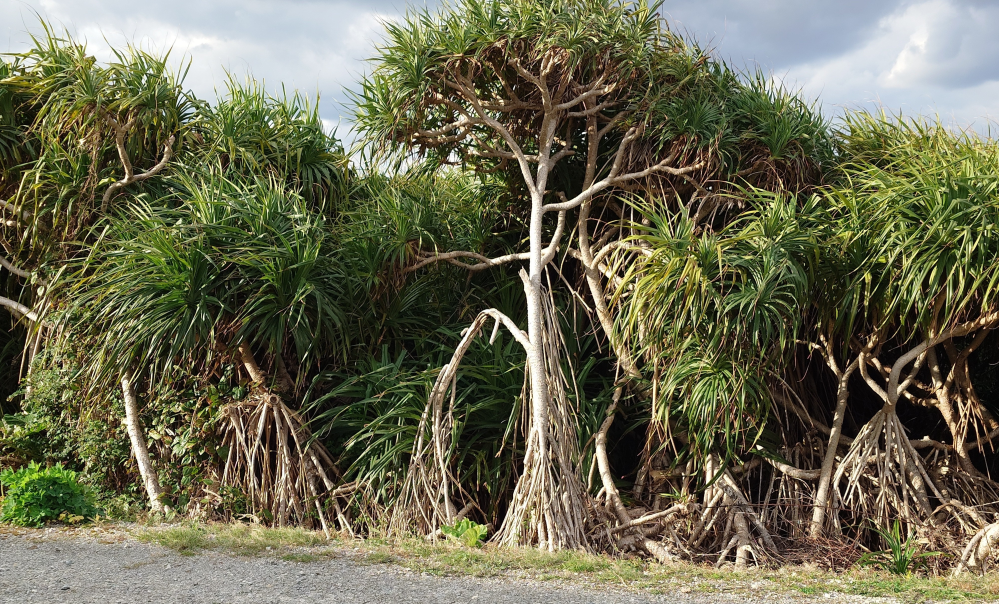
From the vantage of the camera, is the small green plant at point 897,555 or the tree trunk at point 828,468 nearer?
the small green plant at point 897,555

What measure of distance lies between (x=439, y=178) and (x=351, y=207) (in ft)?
6.47

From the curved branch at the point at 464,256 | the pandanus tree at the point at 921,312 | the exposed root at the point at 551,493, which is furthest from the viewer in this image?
the curved branch at the point at 464,256

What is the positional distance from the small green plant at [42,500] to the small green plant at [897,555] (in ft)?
16.7

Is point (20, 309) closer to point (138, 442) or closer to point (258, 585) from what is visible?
point (138, 442)

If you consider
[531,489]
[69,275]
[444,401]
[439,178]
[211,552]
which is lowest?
[211,552]

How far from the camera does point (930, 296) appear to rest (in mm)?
4891

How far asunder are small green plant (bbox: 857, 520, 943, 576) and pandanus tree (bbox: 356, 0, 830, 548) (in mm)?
1502

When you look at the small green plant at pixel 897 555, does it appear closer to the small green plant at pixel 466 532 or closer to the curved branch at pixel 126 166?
the small green plant at pixel 466 532

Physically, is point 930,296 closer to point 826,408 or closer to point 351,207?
point 826,408

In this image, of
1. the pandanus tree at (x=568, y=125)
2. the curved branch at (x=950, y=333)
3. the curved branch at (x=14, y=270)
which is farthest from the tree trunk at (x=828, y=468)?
the curved branch at (x=14, y=270)

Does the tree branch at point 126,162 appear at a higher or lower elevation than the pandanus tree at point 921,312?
higher

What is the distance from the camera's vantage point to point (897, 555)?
4797 millimetres

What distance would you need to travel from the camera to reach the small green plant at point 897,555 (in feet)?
15.8

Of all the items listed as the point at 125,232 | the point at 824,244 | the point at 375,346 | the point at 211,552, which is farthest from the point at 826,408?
the point at 125,232
